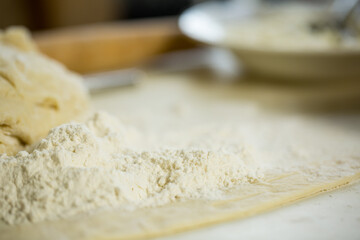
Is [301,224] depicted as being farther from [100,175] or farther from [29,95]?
[29,95]

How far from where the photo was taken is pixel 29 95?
70 centimetres

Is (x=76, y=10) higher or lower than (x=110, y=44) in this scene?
higher

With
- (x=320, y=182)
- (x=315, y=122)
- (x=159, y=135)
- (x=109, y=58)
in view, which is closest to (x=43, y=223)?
(x=159, y=135)

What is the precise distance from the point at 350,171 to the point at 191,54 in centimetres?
90

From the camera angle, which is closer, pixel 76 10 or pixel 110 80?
pixel 110 80

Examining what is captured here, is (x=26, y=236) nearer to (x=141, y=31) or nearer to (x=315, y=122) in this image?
(x=315, y=122)

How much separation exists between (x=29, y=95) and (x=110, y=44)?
0.69 metres

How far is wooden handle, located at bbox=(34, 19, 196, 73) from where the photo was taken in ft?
4.23

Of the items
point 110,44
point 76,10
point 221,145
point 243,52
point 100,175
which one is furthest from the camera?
point 76,10

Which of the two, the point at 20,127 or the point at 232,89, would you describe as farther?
the point at 232,89

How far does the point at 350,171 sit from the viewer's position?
0.65 m

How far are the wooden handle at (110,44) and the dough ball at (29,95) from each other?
0.41m

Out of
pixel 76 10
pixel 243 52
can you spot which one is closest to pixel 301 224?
pixel 243 52

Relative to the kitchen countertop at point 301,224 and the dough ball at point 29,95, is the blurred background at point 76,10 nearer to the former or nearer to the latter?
the dough ball at point 29,95
